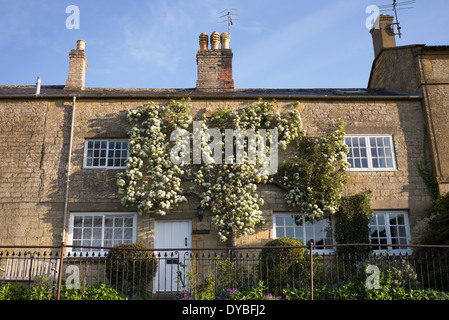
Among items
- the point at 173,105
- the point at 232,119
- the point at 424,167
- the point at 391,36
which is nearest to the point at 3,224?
the point at 173,105

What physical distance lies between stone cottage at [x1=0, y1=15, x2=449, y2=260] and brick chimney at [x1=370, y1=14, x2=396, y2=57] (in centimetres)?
242

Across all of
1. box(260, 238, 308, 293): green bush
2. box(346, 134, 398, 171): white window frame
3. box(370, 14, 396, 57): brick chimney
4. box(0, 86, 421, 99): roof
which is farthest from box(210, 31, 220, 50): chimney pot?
box(260, 238, 308, 293): green bush

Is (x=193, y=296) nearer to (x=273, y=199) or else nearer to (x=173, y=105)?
(x=273, y=199)

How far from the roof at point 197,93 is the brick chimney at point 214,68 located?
0.24m

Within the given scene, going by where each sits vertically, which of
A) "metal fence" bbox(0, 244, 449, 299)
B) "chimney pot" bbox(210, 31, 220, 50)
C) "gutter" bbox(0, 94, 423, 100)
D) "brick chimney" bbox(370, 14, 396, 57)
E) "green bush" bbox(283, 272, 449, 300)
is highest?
"brick chimney" bbox(370, 14, 396, 57)

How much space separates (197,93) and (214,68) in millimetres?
1336

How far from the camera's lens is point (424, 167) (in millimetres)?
13562

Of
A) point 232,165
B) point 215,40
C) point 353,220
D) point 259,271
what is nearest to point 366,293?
point 259,271

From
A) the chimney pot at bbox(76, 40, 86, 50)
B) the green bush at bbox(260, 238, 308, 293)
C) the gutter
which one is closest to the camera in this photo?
the green bush at bbox(260, 238, 308, 293)

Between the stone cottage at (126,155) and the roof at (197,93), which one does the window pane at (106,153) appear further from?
the roof at (197,93)

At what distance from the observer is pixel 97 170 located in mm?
13461

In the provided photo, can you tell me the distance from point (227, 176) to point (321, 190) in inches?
103

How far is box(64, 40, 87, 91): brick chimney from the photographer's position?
1585 centimetres

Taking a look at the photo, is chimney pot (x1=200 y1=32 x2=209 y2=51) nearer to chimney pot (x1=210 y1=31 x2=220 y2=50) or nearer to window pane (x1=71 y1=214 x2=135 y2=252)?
chimney pot (x1=210 y1=31 x2=220 y2=50)
